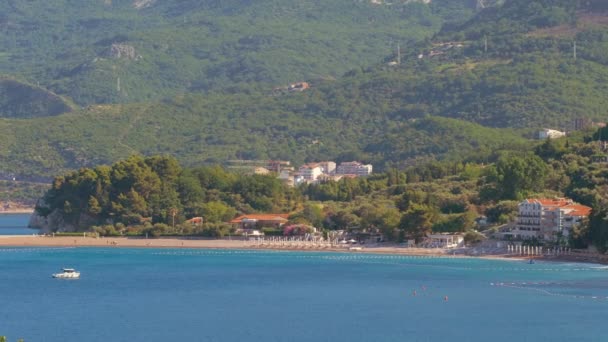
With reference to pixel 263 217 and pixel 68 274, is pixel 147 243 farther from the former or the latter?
pixel 68 274

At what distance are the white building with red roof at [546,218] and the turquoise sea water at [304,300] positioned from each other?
5.92 meters

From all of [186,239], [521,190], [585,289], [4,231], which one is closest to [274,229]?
[186,239]

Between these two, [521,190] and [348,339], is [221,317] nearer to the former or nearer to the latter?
[348,339]

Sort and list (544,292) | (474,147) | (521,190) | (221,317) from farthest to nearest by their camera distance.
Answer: (474,147) → (521,190) → (544,292) → (221,317)

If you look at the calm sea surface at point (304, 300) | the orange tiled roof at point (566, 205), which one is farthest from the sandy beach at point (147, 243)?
the orange tiled roof at point (566, 205)

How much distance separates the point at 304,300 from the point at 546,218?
30.5 meters

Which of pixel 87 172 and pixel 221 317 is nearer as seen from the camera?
pixel 221 317

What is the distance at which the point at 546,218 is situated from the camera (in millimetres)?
115688

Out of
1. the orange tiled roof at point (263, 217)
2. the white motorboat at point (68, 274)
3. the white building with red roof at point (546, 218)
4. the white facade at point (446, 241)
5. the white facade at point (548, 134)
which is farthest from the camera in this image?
the white facade at point (548, 134)

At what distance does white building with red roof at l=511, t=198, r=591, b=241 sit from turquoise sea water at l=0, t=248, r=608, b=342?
592 cm

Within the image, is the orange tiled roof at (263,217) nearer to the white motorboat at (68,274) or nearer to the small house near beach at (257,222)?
the small house near beach at (257,222)

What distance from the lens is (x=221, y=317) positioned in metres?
82.8

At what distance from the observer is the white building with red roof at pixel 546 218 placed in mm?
114000

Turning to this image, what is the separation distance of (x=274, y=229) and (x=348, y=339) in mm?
60277
